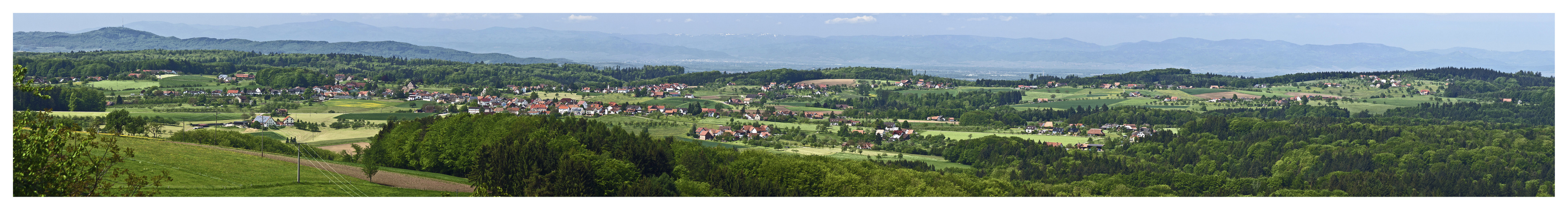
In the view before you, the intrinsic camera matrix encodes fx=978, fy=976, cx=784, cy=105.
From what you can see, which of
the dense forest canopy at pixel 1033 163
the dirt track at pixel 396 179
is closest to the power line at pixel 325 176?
the dirt track at pixel 396 179

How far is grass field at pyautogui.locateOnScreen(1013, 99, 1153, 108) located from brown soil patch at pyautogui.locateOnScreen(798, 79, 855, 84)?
25.4 metres

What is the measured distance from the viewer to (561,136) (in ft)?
116

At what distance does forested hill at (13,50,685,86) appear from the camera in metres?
85.5

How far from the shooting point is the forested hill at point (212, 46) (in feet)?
464

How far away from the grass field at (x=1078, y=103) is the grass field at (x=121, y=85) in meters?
73.5

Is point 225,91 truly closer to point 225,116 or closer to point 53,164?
point 225,116

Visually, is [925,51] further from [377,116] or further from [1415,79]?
[377,116]

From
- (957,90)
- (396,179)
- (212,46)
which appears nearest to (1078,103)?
(957,90)

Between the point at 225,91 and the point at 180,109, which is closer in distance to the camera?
the point at 180,109

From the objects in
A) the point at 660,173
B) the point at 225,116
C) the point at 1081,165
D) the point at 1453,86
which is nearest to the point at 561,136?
the point at 660,173

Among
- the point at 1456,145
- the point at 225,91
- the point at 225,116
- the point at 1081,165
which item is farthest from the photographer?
the point at 225,91

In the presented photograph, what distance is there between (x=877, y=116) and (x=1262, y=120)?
2862 centimetres

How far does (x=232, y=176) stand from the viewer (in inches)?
940

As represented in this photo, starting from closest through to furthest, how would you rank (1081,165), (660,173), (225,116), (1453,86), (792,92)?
(660,173), (1081,165), (225,116), (1453,86), (792,92)
